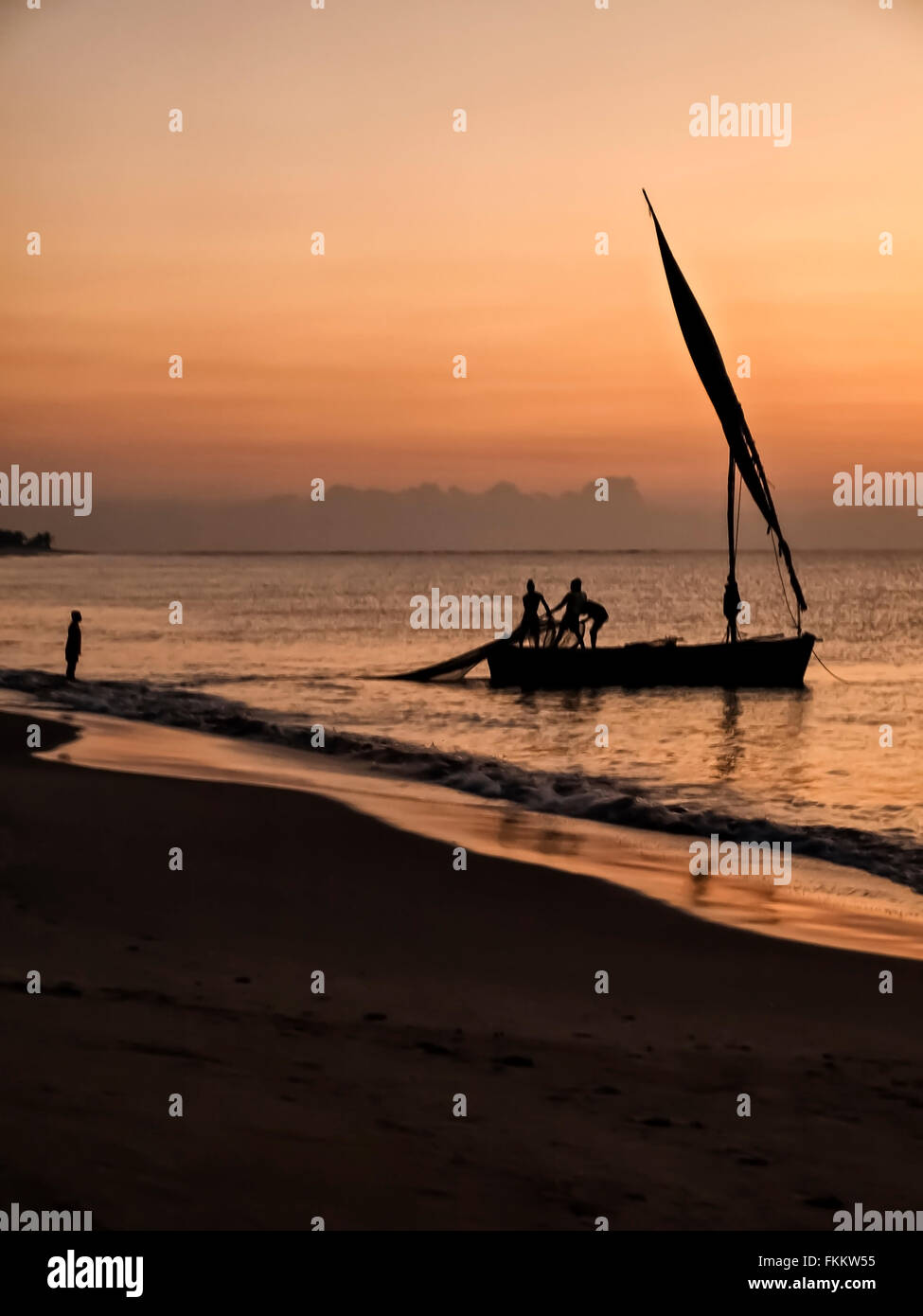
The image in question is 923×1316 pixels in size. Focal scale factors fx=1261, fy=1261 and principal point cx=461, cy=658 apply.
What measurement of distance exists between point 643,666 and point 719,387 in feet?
25.5

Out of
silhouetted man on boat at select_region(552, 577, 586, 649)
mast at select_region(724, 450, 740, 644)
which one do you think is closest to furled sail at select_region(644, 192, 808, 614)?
mast at select_region(724, 450, 740, 644)

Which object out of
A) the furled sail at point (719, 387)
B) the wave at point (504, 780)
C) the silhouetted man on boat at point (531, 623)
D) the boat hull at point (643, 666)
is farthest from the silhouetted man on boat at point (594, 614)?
the wave at point (504, 780)

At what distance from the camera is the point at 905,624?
80.6m

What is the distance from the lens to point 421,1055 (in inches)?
256

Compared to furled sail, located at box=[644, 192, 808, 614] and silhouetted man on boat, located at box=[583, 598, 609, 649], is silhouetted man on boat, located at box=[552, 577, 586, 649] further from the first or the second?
furled sail, located at box=[644, 192, 808, 614]

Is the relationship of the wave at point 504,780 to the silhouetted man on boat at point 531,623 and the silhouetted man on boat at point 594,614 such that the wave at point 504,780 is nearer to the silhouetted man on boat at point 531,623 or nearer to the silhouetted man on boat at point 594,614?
the silhouetted man on boat at point 531,623

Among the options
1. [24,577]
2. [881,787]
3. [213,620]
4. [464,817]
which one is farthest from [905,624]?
[24,577]

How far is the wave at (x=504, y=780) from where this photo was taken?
1512 cm

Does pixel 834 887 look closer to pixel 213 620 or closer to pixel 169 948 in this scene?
pixel 169 948

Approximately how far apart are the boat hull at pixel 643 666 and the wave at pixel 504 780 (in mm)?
8038

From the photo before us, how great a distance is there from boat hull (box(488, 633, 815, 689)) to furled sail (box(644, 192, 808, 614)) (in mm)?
3284

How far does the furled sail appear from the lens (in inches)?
1278

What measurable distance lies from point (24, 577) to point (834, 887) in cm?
13688

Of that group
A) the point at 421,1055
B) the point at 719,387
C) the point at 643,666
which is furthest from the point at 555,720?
the point at 421,1055
